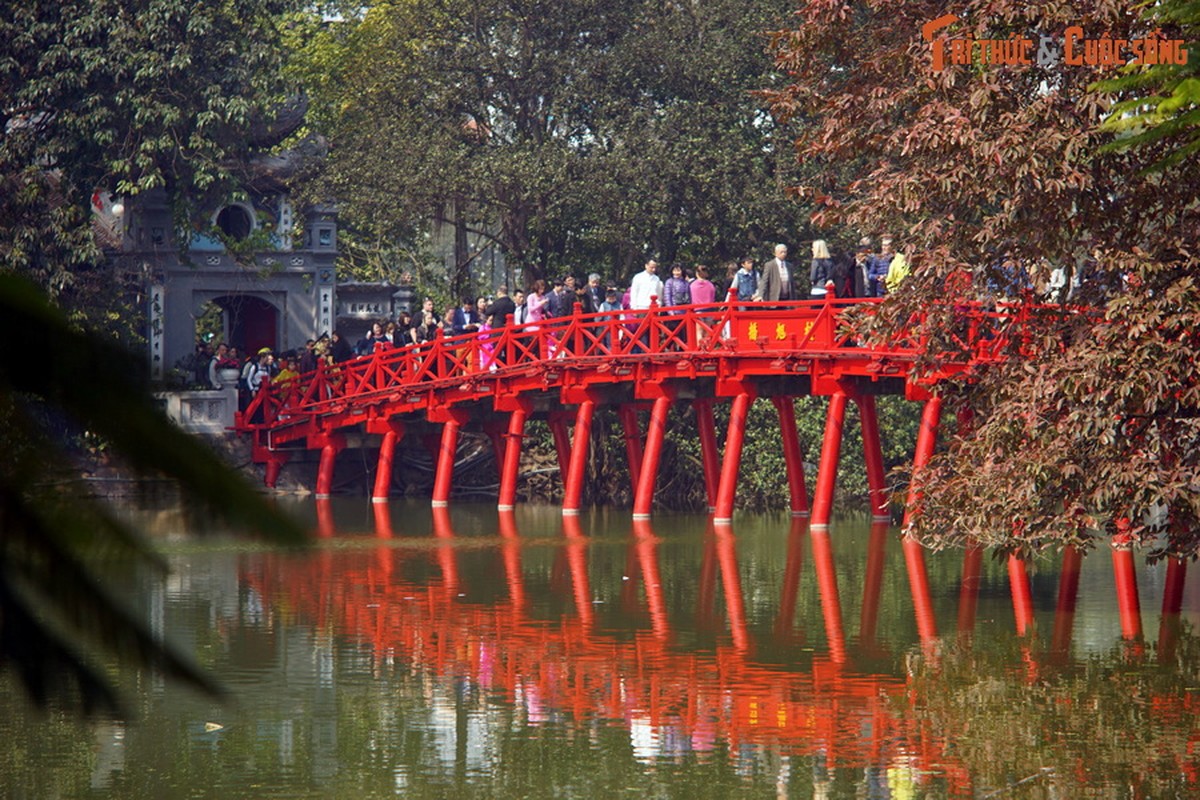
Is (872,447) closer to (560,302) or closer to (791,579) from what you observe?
(560,302)

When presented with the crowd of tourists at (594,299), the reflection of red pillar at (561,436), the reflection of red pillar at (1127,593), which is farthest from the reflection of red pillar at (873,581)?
the reflection of red pillar at (561,436)

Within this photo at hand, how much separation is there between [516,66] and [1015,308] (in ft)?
68.7

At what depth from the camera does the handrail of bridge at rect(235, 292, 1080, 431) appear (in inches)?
978

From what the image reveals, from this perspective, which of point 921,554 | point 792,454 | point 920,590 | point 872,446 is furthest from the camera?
point 792,454

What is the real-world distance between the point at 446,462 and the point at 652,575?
420 inches

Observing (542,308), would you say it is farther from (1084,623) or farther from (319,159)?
(1084,623)

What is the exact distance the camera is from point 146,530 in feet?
4.95

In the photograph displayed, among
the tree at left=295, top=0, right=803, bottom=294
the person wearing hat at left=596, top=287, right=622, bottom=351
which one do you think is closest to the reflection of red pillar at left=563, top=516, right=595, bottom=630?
the person wearing hat at left=596, top=287, right=622, bottom=351

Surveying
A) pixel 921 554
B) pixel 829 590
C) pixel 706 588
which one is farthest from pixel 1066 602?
pixel 921 554

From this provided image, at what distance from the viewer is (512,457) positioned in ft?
96.5

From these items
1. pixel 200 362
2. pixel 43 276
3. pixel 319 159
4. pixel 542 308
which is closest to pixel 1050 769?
pixel 542 308

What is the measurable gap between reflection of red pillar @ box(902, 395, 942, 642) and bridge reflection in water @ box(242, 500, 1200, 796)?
0.08 m

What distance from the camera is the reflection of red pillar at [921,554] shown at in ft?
52.6

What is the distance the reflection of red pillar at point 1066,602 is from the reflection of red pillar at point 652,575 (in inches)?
124
